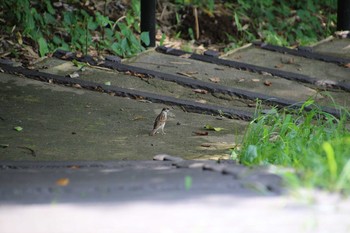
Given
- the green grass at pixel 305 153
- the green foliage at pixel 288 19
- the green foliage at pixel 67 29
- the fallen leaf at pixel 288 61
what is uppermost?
the green grass at pixel 305 153

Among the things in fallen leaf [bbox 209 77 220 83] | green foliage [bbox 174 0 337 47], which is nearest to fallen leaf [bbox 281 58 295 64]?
fallen leaf [bbox 209 77 220 83]

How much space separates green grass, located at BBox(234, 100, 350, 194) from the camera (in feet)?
10.4

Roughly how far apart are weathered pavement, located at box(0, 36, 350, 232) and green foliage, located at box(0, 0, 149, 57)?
0.33 m

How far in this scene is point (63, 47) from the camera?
9.05m

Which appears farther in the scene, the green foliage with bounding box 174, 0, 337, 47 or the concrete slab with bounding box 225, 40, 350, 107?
the green foliage with bounding box 174, 0, 337, 47

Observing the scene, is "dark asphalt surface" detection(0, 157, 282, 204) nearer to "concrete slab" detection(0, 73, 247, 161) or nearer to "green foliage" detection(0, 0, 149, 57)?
"concrete slab" detection(0, 73, 247, 161)

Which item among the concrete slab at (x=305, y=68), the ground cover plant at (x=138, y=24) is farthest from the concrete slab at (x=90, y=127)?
the ground cover plant at (x=138, y=24)

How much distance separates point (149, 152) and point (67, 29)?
14.5ft

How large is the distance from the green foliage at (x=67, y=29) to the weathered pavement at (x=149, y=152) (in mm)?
330

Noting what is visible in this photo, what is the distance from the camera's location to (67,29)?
9.72m

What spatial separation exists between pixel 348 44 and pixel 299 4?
359 centimetres

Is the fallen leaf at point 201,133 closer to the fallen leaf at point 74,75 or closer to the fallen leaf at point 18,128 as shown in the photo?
the fallen leaf at point 18,128

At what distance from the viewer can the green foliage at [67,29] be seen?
349 inches

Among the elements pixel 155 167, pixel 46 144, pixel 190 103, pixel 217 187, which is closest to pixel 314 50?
pixel 190 103
